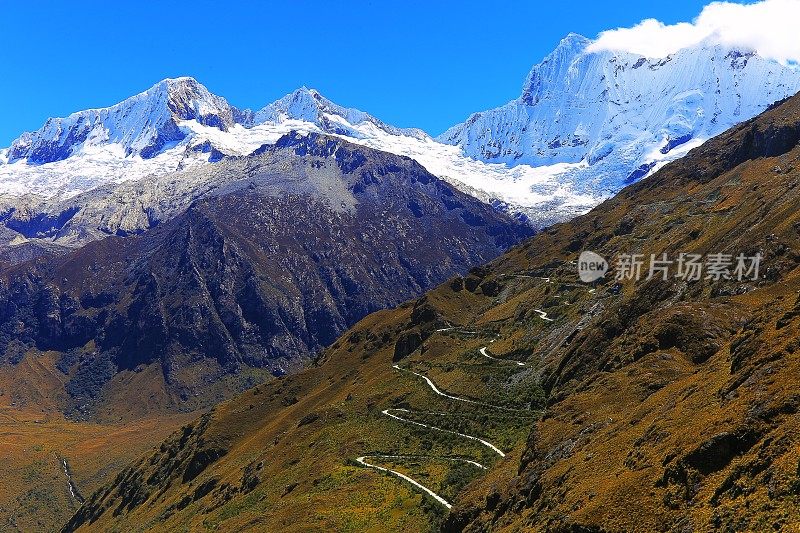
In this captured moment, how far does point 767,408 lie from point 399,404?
302 feet

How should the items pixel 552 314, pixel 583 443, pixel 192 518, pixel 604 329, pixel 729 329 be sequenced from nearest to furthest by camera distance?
pixel 583 443 → pixel 729 329 → pixel 604 329 → pixel 192 518 → pixel 552 314

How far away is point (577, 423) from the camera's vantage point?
6925 cm

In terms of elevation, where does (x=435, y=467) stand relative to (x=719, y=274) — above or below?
below

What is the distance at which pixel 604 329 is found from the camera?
10088 cm

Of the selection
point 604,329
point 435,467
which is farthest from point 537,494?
point 604,329

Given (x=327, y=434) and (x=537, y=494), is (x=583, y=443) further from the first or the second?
(x=327, y=434)

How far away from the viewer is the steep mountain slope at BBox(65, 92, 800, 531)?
4341cm

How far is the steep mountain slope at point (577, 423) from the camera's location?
43.4m

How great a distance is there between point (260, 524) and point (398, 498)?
837 inches

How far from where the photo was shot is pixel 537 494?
56.5m

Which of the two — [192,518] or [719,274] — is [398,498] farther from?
[192,518]

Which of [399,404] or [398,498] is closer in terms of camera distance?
[398,498]

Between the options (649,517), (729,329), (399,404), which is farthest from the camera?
(399,404)

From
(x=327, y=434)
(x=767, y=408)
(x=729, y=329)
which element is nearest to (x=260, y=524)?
(x=327, y=434)
